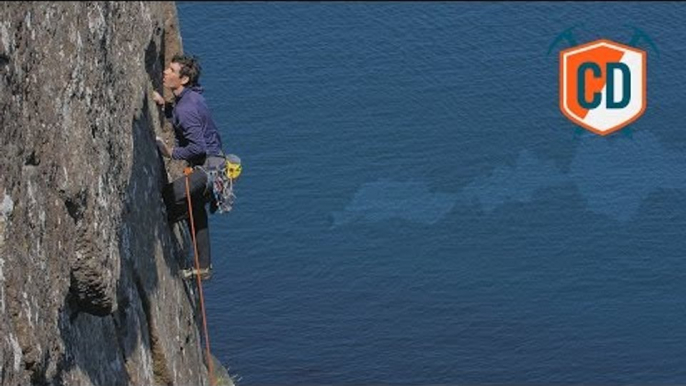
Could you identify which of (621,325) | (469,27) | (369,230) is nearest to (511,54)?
(469,27)

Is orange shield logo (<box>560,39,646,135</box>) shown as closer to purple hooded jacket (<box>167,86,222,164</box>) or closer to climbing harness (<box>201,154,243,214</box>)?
climbing harness (<box>201,154,243,214</box>)

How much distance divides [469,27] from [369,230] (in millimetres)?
7210

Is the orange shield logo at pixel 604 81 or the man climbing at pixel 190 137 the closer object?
the man climbing at pixel 190 137

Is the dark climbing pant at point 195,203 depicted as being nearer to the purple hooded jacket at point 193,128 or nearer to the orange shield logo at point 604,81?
the purple hooded jacket at point 193,128

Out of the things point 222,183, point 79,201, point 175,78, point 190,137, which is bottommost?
point 79,201

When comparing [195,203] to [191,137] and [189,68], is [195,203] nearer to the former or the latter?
[191,137]

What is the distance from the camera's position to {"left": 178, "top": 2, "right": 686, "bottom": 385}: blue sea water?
44938 millimetres

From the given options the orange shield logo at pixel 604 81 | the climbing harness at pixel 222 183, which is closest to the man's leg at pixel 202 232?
the climbing harness at pixel 222 183

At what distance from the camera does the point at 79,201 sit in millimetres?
15445

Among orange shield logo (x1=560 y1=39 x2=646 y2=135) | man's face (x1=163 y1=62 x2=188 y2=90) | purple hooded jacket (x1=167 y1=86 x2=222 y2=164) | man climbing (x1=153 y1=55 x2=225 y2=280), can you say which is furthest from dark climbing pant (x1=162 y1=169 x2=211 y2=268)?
orange shield logo (x1=560 y1=39 x2=646 y2=135)

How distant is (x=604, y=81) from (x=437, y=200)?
19.9 meters

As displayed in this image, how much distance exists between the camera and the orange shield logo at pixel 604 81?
3612cm

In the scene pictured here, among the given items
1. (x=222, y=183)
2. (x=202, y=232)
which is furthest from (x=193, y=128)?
(x=202, y=232)

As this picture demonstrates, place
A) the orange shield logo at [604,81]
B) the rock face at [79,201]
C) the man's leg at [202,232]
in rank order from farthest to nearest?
the orange shield logo at [604,81]
the man's leg at [202,232]
the rock face at [79,201]
